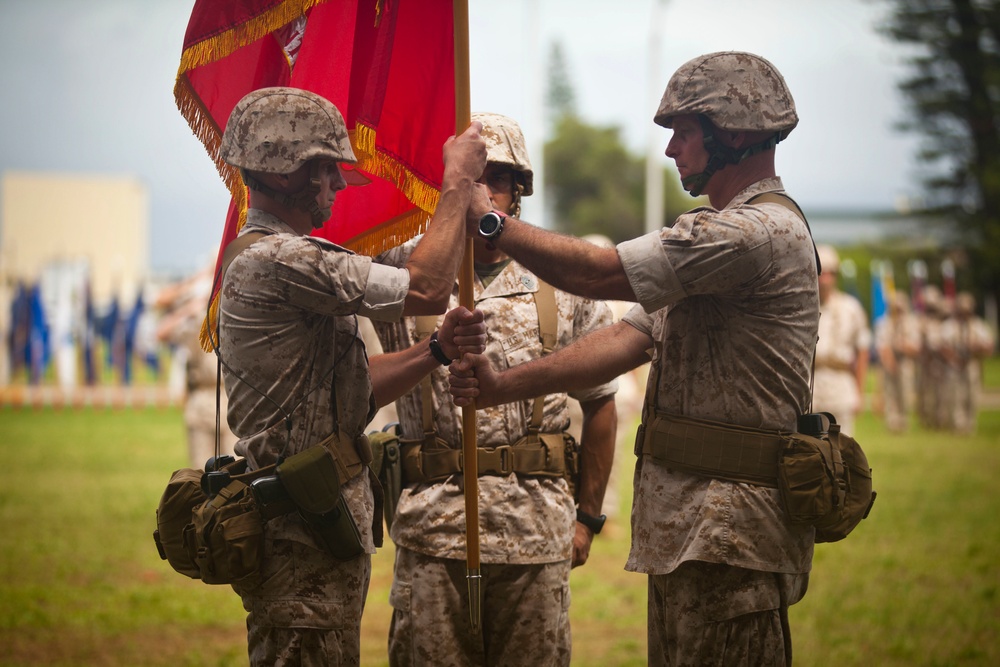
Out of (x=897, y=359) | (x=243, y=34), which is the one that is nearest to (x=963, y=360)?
(x=897, y=359)

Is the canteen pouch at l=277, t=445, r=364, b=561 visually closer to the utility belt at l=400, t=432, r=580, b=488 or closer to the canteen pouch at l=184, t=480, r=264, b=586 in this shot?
the canteen pouch at l=184, t=480, r=264, b=586

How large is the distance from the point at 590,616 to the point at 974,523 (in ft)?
18.5

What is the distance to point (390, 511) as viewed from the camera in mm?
4488

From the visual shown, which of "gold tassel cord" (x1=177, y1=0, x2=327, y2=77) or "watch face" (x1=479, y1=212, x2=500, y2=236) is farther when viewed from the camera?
"gold tassel cord" (x1=177, y1=0, x2=327, y2=77)

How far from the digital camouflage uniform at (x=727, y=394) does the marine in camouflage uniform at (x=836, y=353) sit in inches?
315

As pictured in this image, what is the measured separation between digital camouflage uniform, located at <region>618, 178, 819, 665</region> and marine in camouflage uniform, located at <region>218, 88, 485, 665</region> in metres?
0.83

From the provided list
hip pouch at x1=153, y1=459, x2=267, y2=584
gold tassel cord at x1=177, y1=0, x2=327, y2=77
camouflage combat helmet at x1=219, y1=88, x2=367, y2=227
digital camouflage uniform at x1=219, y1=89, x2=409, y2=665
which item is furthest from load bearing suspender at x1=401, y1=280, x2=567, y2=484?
gold tassel cord at x1=177, y1=0, x2=327, y2=77

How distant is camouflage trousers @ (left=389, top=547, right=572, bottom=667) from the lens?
4.14 metres

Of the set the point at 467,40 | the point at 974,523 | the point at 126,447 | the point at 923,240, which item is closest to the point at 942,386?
the point at 974,523

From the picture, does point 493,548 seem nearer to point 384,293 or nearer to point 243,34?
point 384,293

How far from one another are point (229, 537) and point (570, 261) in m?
1.43

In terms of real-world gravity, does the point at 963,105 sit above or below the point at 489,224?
above

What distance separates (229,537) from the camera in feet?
11.3

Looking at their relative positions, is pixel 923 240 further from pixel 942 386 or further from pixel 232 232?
pixel 232 232
